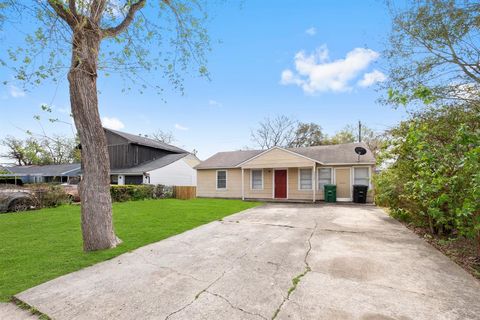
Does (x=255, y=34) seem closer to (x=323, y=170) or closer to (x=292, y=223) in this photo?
(x=292, y=223)

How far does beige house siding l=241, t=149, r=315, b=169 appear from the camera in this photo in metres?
13.9

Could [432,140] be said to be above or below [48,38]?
below

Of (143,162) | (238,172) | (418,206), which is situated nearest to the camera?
(418,206)

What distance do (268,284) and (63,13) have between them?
6.23m

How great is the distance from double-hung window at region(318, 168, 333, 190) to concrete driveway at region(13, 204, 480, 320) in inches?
355

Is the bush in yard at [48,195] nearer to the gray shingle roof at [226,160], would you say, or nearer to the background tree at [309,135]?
the gray shingle roof at [226,160]

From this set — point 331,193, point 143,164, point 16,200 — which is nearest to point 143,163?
point 143,164

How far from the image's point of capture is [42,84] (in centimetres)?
455

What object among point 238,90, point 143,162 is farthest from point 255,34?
point 143,162

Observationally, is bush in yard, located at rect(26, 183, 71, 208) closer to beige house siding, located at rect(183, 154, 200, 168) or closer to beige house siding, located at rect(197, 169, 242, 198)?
beige house siding, located at rect(197, 169, 242, 198)

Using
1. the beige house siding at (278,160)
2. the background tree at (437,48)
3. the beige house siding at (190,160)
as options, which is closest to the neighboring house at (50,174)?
the beige house siding at (190,160)

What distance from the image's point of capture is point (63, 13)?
4.50 m

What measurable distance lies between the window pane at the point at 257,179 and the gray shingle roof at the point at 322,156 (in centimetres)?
149

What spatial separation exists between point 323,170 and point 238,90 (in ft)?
28.8
